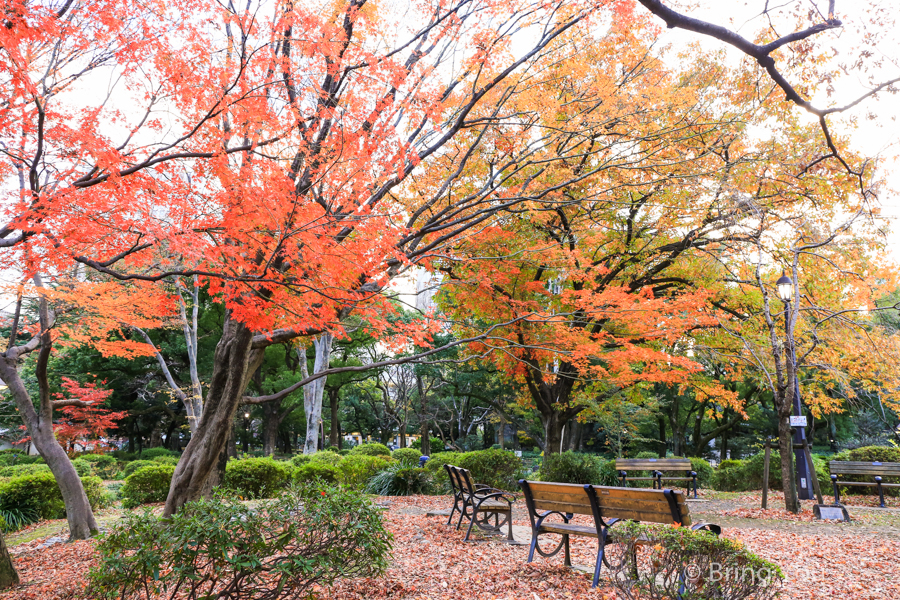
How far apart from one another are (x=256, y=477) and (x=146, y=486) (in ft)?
7.03

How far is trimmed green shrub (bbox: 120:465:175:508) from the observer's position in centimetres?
1041

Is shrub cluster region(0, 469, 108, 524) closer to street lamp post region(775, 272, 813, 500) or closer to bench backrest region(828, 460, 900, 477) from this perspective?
street lamp post region(775, 272, 813, 500)

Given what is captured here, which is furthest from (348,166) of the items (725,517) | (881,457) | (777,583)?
(881,457)

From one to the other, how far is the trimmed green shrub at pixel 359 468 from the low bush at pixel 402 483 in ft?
0.98

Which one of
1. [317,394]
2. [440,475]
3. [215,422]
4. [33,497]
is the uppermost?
[317,394]

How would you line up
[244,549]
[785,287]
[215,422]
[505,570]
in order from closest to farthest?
[244,549] → [505,570] → [215,422] → [785,287]

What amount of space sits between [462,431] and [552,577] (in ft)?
70.1

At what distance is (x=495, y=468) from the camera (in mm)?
11828

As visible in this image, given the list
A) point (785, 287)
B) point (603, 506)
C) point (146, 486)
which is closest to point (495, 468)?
point (785, 287)

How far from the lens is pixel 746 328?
12.5 metres

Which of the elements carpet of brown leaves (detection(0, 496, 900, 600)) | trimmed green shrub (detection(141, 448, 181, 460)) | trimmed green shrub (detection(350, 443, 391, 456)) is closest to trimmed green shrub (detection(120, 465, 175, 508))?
carpet of brown leaves (detection(0, 496, 900, 600))

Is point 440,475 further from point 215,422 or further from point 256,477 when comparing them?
point 215,422

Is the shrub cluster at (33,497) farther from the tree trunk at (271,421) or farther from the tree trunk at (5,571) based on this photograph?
the tree trunk at (271,421)

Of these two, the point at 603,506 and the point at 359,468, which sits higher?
the point at 603,506
